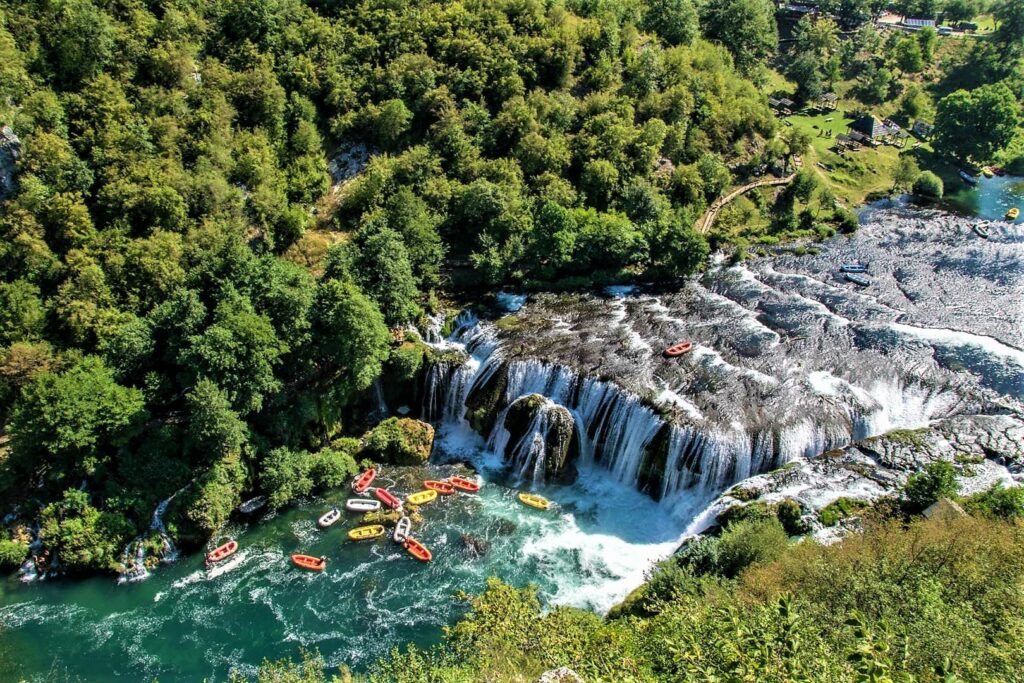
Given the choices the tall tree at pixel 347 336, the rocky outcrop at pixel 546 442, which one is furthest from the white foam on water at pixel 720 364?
the tall tree at pixel 347 336

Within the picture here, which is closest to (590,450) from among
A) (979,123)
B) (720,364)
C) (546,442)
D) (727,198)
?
(546,442)

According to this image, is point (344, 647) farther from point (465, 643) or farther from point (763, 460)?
point (763, 460)

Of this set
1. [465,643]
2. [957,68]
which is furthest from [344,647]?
[957,68]

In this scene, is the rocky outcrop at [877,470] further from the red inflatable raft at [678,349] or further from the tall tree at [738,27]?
the tall tree at [738,27]

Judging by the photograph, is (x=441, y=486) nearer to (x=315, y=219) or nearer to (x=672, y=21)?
(x=315, y=219)

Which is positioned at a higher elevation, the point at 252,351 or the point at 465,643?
the point at 252,351
